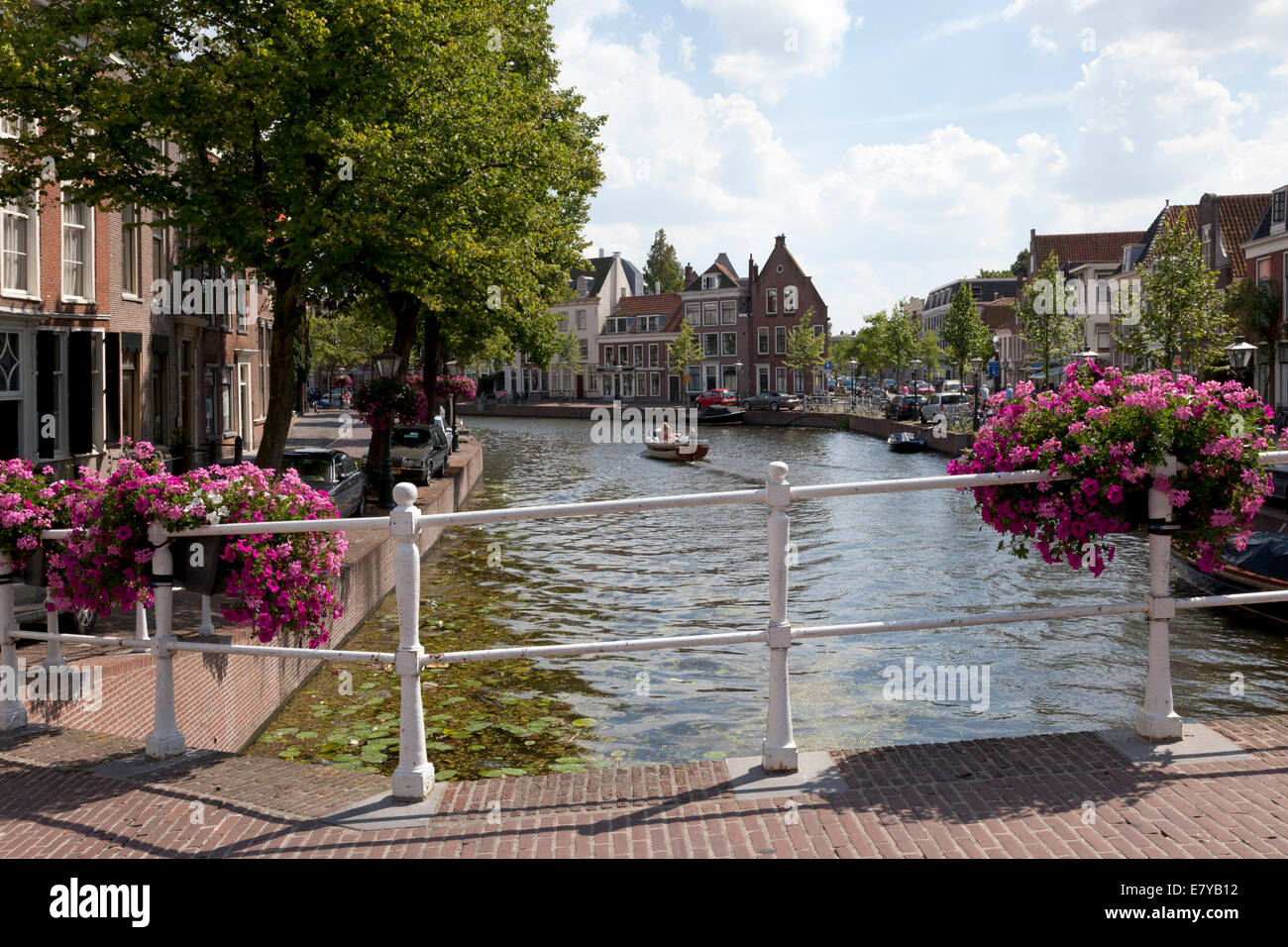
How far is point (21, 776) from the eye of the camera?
537cm

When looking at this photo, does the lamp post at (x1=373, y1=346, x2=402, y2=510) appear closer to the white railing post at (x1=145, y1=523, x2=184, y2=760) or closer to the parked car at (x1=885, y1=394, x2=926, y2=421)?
the white railing post at (x1=145, y1=523, x2=184, y2=760)

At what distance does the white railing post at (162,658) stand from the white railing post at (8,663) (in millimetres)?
1128

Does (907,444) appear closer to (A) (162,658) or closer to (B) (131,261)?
(B) (131,261)

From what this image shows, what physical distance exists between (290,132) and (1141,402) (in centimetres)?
1384

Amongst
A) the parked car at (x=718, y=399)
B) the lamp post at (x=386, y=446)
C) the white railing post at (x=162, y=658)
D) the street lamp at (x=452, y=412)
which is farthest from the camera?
the parked car at (x=718, y=399)

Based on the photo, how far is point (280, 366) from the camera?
1695 centimetres

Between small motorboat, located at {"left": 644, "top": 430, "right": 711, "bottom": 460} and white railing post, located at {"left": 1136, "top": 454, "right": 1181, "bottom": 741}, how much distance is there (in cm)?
4120

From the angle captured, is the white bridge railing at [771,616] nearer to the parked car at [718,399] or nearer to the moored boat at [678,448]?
the moored boat at [678,448]

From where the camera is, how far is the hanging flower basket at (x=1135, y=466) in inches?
197

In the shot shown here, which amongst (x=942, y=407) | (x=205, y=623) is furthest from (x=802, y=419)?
(x=205, y=623)

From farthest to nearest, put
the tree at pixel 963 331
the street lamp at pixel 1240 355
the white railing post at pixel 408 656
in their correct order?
the tree at pixel 963 331, the street lamp at pixel 1240 355, the white railing post at pixel 408 656

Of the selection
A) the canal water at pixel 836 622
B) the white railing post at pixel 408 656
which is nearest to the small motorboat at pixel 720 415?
the canal water at pixel 836 622
